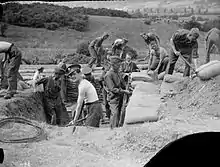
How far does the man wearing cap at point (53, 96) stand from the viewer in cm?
857

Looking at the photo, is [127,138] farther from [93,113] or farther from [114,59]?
[114,59]

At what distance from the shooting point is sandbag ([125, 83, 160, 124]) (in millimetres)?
5750

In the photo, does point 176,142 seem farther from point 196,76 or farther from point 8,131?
point 196,76

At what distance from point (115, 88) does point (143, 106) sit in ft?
2.84

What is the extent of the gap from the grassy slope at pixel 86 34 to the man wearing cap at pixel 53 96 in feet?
54.6

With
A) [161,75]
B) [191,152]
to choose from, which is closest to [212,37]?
[161,75]

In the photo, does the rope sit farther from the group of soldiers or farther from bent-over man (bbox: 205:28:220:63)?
bent-over man (bbox: 205:28:220:63)

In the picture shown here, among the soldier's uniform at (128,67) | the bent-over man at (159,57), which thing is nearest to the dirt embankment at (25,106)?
the bent-over man at (159,57)

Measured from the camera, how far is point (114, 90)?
283 inches

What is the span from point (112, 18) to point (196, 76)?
24351 millimetres

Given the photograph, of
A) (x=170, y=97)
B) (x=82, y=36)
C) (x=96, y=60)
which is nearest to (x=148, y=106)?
(x=170, y=97)

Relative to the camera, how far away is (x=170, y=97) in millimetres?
7223

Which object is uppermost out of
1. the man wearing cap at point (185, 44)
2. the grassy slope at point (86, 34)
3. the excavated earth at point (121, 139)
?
the man wearing cap at point (185, 44)

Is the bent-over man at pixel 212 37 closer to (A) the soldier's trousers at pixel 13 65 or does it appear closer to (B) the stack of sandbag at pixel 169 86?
(B) the stack of sandbag at pixel 169 86
